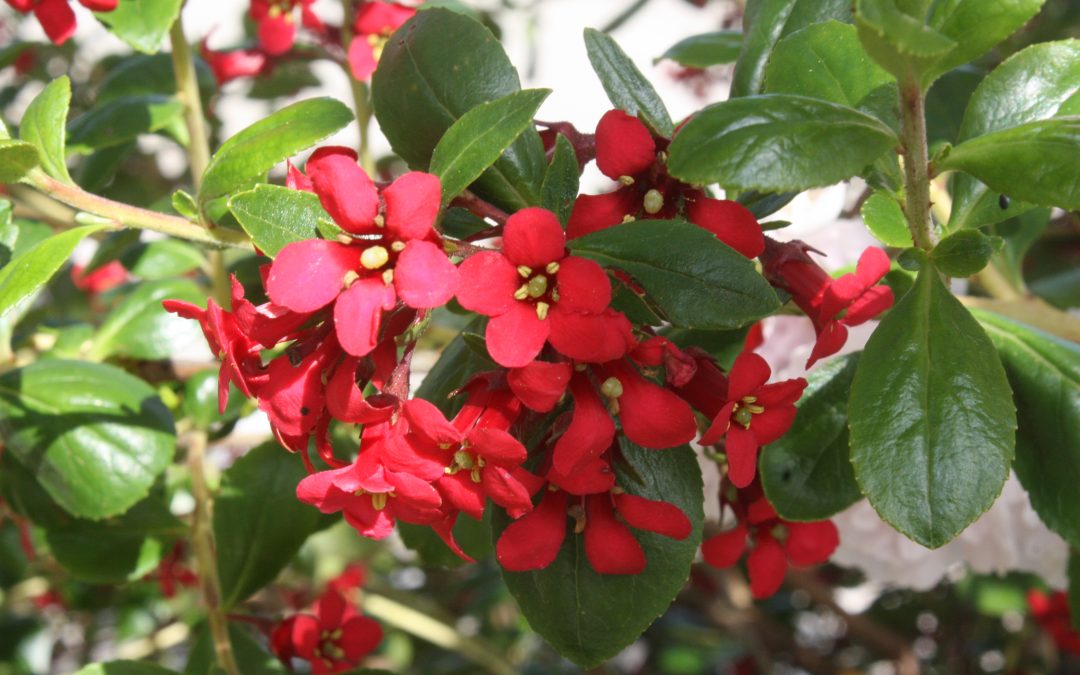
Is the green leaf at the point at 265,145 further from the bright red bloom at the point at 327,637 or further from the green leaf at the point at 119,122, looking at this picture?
the bright red bloom at the point at 327,637

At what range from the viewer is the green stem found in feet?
1.98

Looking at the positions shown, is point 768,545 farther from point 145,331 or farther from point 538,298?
point 145,331

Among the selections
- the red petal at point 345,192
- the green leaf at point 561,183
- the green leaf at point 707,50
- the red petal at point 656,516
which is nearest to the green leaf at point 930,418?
the red petal at point 656,516

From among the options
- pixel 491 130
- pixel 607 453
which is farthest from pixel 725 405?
pixel 491 130

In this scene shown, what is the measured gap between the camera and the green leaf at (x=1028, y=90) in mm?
699

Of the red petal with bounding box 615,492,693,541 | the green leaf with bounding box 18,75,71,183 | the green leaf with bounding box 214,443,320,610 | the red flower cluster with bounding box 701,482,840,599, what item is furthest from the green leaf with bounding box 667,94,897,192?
the green leaf with bounding box 214,443,320,610

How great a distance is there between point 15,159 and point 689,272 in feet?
1.54

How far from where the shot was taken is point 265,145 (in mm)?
755

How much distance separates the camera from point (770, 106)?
23.0 inches

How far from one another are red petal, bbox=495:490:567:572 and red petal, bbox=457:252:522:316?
16 cm

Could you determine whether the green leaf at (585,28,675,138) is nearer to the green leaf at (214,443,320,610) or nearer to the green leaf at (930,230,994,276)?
the green leaf at (930,230,994,276)

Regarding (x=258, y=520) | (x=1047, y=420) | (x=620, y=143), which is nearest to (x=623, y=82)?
(x=620, y=143)

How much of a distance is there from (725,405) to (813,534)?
331 mm

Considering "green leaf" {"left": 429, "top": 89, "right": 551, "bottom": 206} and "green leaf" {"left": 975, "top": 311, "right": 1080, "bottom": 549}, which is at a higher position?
"green leaf" {"left": 429, "top": 89, "right": 551, "bottom": 206}
